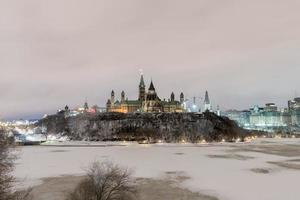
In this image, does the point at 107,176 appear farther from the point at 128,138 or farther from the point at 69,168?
the point at 128,138

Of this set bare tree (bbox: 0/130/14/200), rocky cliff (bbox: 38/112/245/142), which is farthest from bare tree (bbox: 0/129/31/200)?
rocky cliff (bbox: 38/112/245/142)

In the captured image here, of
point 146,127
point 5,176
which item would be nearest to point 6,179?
point 5,176

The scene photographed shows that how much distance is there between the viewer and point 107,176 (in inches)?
947

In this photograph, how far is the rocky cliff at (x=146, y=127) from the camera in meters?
150

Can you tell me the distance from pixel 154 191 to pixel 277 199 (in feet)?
34.5

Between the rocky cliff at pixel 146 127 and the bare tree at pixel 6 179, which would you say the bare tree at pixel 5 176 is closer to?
the bare tree at pixel 6 179

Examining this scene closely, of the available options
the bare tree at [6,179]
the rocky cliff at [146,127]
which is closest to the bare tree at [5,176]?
the bare tree at [6,179]

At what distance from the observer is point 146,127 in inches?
6171

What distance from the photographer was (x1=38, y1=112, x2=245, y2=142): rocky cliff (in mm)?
149500

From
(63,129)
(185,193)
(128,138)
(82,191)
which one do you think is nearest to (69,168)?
(185,193)

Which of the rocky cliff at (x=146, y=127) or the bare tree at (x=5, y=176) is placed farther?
the rocky cliff at (x=146, y=127)

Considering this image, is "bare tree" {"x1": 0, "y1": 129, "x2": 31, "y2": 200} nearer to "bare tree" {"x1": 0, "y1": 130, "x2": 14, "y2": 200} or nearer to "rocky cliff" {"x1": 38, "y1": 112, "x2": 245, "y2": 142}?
"bare tree" {"x1": 0, "y1": 130, "x2": 14, "y2": 200}

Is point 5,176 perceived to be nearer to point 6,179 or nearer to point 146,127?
point 6,179

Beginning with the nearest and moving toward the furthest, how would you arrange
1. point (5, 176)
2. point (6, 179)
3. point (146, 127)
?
point (6, 179)
point (5, 176)
point (146, 127)
